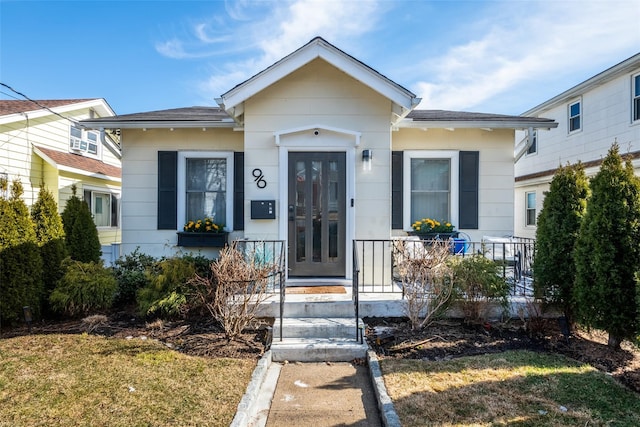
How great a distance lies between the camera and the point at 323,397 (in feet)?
11.1

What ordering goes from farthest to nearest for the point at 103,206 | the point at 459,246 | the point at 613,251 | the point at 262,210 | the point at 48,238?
1. the point at 103,206
2. the point at 459,246
3. the point at 262,210
4. the point at 48,238
5. the point at 613,251

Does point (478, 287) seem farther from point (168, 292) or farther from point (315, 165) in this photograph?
point (168, 292)

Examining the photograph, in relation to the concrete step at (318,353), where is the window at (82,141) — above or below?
above

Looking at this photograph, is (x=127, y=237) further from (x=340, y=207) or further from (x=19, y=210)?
(x=340, y=207)

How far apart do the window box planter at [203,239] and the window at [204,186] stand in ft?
1.10

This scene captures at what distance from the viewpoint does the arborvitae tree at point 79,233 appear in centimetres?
653

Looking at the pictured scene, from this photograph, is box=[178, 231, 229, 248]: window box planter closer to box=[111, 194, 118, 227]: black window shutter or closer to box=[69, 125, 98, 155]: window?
box=[111, 194, 118, 227]: black window shutter

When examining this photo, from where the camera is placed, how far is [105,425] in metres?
2.67

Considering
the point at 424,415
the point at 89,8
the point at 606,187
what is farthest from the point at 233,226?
the point at 89,8

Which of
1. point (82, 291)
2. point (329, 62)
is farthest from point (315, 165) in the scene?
point (82, 291)

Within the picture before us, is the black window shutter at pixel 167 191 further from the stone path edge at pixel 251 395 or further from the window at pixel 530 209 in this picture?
the window at pixel 530 209

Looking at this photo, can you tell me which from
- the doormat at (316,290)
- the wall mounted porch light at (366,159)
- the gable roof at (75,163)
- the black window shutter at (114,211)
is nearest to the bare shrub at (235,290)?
the doormat at (316,290)

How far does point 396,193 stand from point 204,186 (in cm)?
384

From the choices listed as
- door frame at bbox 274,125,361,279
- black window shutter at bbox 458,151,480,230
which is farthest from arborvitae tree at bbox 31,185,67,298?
black window shutter at bbox 458,151,480,230
